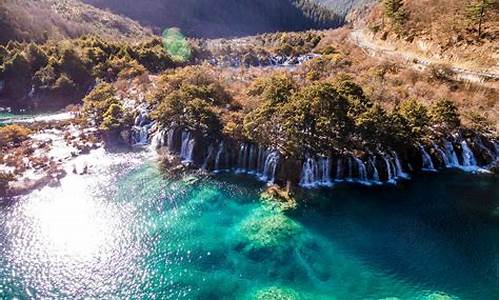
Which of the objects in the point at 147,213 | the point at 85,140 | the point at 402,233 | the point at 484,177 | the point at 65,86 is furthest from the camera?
the point at 65,86

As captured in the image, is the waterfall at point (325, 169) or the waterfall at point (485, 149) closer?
the waterfall at point (325, 169)

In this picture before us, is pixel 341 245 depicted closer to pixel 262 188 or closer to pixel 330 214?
pixel 330 214

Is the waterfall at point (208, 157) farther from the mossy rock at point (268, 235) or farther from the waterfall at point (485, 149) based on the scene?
the waterfall at point (485, 149)

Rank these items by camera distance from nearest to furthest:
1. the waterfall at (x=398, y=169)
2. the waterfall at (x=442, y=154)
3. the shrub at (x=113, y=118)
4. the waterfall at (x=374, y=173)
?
the waterfall at (x=374, y=173), the waterfall at (x=398, y=169), the waterfall at (x=442, y=154), the shrub at (x=113, y=118)

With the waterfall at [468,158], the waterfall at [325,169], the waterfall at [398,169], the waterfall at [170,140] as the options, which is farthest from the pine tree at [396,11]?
the waterfall at [170,140]

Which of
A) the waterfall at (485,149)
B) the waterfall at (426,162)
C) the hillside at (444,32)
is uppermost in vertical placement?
the hillside at (444,32)

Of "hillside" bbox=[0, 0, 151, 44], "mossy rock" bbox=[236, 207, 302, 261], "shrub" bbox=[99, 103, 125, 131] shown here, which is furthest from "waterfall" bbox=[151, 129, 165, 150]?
"hillside" bbox=[0, 0, 151, 44]

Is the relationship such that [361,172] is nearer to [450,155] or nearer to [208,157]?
[450,155]

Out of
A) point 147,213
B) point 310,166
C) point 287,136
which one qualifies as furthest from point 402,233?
point 147,213
